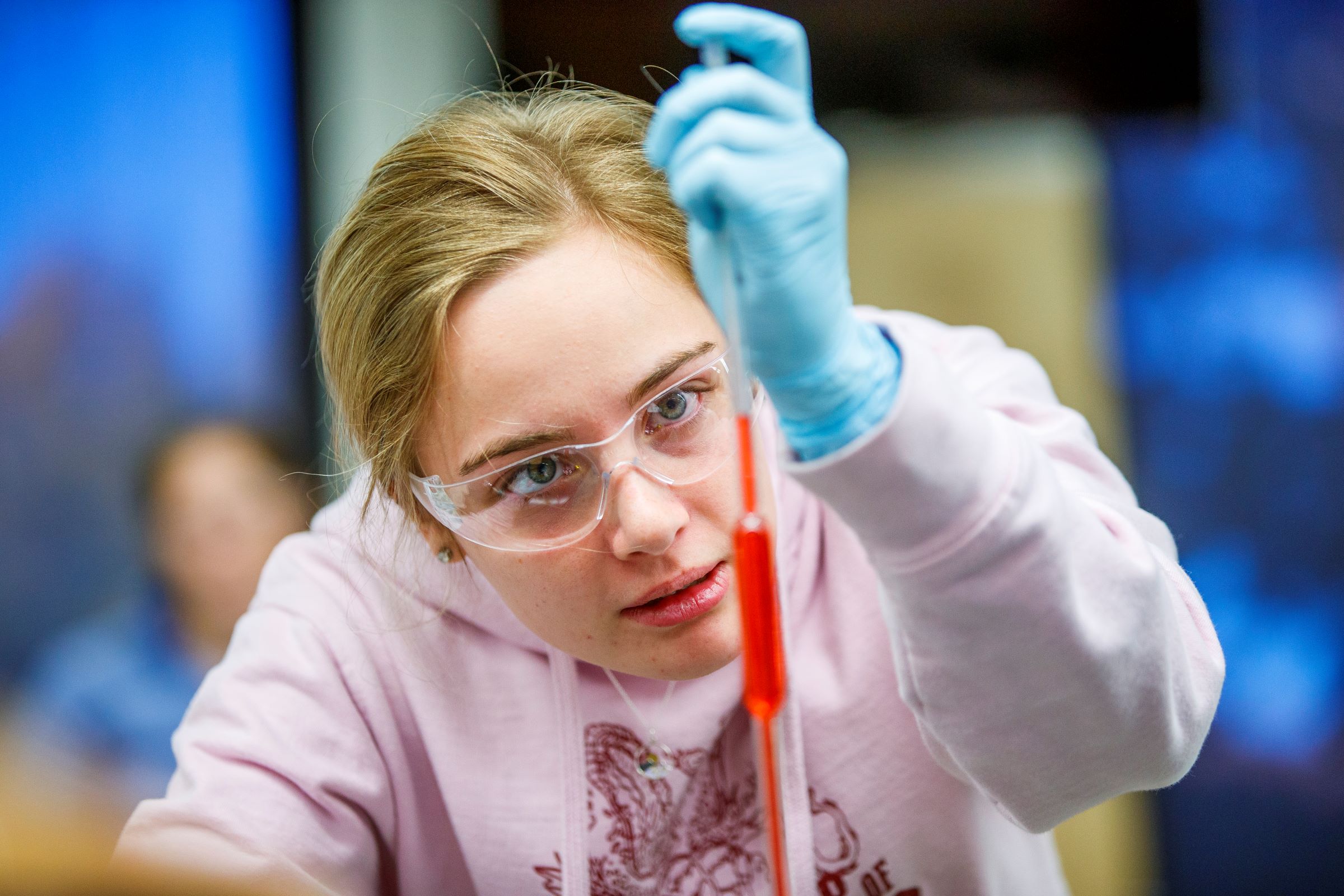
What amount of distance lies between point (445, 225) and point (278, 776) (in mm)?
597

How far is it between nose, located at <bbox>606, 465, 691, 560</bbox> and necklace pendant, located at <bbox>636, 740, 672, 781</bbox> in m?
0.30

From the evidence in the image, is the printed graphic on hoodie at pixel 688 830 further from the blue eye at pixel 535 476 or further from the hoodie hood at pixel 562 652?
the blue eye at pixel 535 476

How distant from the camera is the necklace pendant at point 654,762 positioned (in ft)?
3.90

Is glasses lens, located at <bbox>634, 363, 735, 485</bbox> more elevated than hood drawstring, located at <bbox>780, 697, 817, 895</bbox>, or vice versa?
glasses lens, located at <bbox>634, 363, 735, 485</bbox>

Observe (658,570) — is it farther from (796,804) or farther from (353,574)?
(353,574)

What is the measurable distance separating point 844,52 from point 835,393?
2.53 metres

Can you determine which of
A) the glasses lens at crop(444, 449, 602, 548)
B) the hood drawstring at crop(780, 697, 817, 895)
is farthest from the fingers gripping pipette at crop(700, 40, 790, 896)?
the hood drawstring at crop(780, 697, 817, 895)

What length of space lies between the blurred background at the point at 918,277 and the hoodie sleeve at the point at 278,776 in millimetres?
1589

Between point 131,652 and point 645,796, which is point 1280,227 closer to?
point 645,796

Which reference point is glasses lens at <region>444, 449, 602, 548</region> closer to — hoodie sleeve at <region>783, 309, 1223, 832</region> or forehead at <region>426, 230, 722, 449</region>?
forehead at <region>426, 230, 722, 449</region>

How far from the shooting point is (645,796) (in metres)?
1.19

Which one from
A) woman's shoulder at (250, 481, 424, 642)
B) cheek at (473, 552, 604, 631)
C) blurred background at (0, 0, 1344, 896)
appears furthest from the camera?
blurred background at (0, 0, 1344, 896)

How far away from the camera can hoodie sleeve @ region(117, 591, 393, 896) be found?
43.0 inches

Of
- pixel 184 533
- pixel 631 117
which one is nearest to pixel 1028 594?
pixel 631 117
